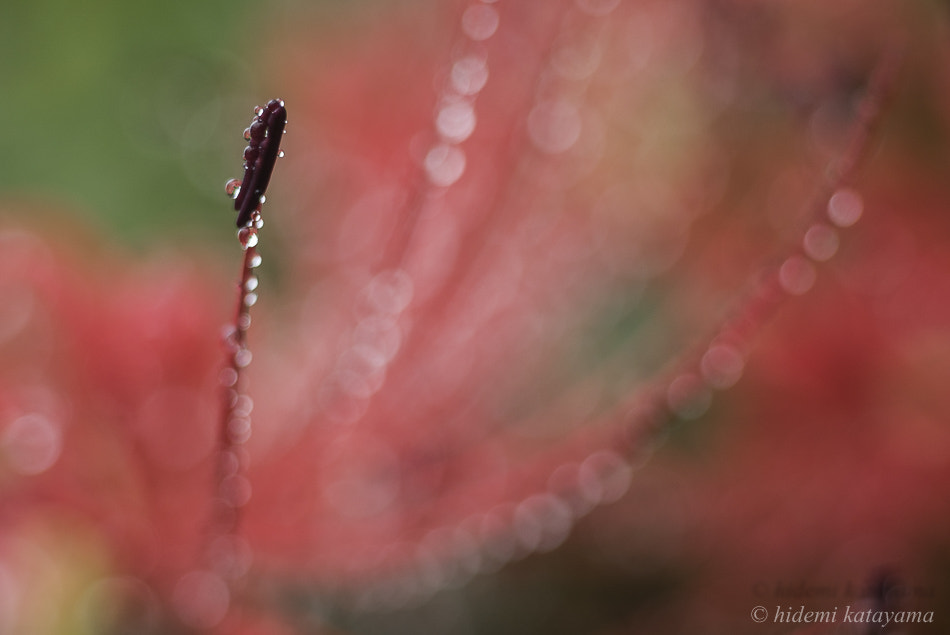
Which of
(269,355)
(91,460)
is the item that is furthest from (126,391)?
(269,355)

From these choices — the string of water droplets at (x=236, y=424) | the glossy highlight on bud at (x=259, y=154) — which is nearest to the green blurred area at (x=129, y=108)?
the string of water droplets at (x=236, y=424)

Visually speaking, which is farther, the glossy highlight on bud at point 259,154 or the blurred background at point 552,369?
the blurred background at point 552,369

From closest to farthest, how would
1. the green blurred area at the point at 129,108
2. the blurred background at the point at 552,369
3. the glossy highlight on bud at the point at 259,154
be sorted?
the glossy highlight on bud at the point at 259,154 → the blurred background at the point at 552,369 → the green blurred area at the point at 129,108

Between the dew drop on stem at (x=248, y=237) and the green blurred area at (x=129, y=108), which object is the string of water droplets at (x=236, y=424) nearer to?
the dew drop on stem at (x=248, y=237)

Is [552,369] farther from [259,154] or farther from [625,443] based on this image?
[259,154]

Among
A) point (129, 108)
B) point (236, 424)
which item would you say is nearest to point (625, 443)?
point (236, 424)

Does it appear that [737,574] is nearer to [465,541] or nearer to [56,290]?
[465,541]
